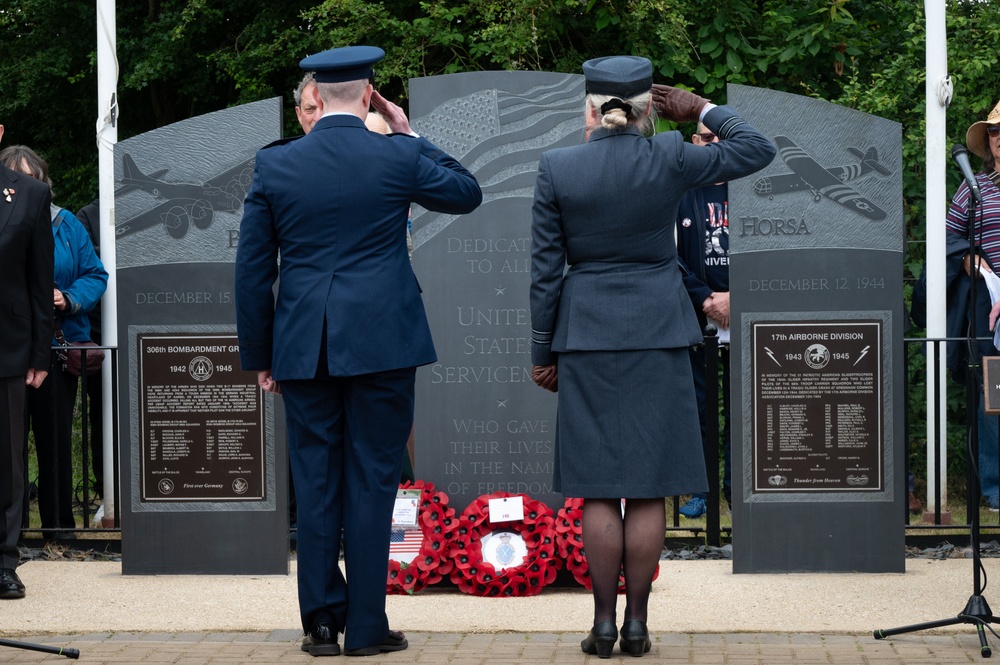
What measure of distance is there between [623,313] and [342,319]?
3.16 feet

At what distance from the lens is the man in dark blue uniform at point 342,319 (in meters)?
4.92

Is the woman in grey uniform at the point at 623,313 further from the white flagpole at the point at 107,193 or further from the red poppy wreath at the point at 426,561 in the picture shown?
the white flagpole at the point at 107,193

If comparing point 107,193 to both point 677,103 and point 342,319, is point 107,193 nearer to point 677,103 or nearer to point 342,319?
point 342,319

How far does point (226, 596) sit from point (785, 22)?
6.95 meters

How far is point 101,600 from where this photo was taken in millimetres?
6137

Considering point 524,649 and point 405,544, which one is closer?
point 524,649

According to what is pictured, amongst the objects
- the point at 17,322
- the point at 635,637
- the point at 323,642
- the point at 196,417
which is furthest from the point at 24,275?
the point at 635,637

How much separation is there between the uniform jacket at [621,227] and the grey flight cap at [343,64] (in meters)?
0.69

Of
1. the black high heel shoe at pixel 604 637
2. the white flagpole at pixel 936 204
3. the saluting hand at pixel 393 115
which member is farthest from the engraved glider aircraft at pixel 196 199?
the white flagpole at pixel 936 204

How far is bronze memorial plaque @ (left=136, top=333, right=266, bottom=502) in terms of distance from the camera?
666 cm

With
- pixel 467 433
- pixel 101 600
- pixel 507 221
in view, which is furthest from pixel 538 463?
pixel 101 600

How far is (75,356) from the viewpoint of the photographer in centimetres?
795

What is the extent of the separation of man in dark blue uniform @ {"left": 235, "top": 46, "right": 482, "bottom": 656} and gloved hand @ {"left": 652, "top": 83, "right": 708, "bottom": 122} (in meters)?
0.75

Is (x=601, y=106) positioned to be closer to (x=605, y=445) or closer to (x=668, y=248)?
(x=668, y=248)
